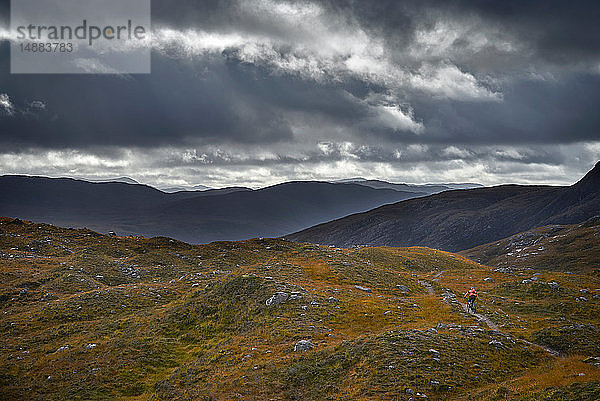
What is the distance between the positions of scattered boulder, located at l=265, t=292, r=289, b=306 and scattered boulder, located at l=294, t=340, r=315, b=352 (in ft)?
A: 33.0

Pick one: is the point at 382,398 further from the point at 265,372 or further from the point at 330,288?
the point at 330,288

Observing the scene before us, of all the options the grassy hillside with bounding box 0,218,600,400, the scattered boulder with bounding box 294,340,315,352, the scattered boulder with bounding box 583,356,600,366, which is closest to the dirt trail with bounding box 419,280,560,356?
the grassy hillside with bounding box 0,218,600,400

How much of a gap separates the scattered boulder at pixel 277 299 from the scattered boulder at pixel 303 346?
10049 millimetres

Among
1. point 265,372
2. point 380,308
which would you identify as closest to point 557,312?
point 380,308

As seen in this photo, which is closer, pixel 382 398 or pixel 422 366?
pixel 382 398

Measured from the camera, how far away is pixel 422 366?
2597 cm

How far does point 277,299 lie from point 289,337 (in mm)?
8318

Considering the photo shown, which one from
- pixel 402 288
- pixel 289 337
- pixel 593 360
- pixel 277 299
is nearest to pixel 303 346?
pixel 289 337

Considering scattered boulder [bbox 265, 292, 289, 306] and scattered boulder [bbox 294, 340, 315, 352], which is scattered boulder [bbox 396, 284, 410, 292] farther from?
scattered boulder [bbox 294, 340, 315, 352]

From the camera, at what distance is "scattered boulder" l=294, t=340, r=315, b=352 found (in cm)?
3094

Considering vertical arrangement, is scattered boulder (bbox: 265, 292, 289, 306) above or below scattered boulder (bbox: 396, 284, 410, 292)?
above

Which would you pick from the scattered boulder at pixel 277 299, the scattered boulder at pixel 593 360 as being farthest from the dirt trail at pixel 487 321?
the scattered boulder at pixel 277 299

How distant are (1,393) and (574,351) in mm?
46628

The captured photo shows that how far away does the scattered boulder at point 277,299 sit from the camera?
136 ft
